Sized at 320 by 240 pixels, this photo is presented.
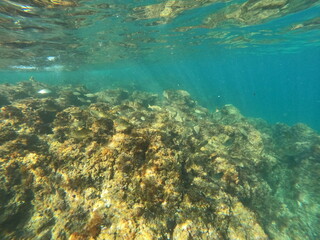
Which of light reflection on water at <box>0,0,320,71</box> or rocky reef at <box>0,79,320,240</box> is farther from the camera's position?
light reflection on water at <box>0,0,320,71</box>

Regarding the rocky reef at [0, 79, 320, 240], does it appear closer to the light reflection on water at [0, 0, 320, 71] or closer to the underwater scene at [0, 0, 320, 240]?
the underwater scene at [0, 0, 320, 240]

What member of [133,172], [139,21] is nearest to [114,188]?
[133,172]

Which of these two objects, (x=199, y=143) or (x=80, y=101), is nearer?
(x=199, y=143)

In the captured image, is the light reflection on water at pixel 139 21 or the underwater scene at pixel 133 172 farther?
the light reflection on water at pixel 139 21

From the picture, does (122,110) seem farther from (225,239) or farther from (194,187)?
(225,239)

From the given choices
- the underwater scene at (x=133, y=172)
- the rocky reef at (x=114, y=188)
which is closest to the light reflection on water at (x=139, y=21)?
the underwater scene at (x=133, y=172)

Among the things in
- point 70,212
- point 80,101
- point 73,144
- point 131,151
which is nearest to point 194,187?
point 131,151

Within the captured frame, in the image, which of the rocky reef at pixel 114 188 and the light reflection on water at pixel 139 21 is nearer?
the rocky reef at pixel 114 188

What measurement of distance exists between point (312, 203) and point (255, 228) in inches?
283

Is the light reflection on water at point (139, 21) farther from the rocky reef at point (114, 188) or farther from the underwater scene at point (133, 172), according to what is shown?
the rocky reef at point (114, 188)

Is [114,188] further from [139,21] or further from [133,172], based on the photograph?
[139,21]

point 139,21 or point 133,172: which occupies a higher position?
point 139,21

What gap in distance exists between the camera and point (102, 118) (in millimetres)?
4793

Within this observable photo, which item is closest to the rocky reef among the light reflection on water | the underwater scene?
the underwater scene
